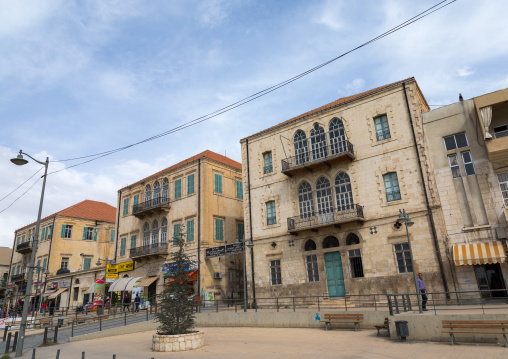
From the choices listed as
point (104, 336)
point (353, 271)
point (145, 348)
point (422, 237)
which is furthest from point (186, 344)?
point (422, 237)

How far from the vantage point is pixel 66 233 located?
4584cm

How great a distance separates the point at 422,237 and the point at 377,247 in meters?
2.48

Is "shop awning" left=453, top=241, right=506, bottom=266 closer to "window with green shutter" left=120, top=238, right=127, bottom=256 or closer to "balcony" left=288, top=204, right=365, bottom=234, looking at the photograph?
"balcony" left=288, top=204, right=365, bottom=234

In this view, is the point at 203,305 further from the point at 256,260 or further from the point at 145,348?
the point at 145,348

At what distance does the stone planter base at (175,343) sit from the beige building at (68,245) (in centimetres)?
3201

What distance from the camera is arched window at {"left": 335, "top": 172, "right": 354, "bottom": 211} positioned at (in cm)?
2219

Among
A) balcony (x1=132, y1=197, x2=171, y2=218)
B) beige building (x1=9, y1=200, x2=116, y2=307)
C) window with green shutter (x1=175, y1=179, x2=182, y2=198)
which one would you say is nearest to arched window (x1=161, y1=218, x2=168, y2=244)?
balcony (x1=132, y1=197, x2=171, y2=218)

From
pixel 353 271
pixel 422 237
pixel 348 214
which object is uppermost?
pixel 348 214

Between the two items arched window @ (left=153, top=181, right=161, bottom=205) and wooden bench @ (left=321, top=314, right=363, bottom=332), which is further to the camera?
arched window @ (left=153, top=181, right=161, bottom=205)

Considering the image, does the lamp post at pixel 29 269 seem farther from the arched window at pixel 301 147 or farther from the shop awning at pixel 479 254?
the shop awning at pixel 479 254

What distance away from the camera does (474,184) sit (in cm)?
1847

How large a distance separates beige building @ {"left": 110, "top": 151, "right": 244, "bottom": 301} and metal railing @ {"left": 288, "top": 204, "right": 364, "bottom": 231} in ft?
Result: 28.5

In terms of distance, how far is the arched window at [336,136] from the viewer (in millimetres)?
23122

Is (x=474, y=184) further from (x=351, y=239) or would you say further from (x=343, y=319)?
(x=343, y=319)
